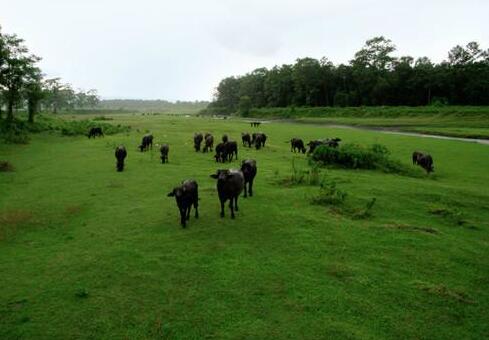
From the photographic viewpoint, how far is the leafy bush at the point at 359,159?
21.3m

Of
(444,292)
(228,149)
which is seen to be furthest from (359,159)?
(444,292)

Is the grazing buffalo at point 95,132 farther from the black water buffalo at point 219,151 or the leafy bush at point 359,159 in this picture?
the leafy bush at point 359,159

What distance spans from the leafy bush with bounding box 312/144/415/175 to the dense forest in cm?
5798

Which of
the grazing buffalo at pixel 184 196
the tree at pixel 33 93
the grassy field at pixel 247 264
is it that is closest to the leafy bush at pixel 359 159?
the grassy field at pixel 247 264

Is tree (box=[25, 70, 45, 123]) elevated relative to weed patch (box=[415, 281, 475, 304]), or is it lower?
elevated

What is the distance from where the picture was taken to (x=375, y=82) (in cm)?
8688

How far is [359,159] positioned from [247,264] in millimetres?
14230

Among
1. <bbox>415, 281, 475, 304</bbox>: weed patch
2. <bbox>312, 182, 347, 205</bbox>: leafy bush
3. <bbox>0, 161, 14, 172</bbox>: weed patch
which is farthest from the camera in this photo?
<bbox>0, 161, 14, 172</bbox>: weed patch

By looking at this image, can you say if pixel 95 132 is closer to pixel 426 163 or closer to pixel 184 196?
pixel 184 196

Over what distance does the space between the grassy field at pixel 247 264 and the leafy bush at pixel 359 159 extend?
4.53 metres

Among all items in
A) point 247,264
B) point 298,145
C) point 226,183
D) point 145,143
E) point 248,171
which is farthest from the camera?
point 298,145

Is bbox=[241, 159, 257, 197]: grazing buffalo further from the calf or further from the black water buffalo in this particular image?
the calf

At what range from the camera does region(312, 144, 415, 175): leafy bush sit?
21328mm

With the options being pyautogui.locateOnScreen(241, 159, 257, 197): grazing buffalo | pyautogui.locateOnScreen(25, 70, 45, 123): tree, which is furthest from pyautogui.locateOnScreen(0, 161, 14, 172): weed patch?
pyautogui.locateOnScreen(25, 70, 45, 123): tree
